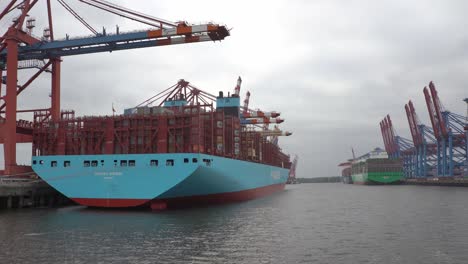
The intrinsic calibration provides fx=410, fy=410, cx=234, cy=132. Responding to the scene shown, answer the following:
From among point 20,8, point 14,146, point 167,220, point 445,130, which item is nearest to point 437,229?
point 167,220

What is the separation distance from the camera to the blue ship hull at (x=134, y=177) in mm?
35531

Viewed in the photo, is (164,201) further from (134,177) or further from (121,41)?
(121,41)

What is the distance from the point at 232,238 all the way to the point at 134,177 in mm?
16018

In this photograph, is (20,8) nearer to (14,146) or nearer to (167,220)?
(14,146)

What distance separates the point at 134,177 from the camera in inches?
1420

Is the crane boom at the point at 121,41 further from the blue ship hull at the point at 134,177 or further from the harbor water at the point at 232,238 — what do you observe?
the harbor water at the point at 232,238

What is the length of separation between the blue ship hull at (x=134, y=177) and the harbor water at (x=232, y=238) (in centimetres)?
306

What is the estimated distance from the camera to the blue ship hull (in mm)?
35531

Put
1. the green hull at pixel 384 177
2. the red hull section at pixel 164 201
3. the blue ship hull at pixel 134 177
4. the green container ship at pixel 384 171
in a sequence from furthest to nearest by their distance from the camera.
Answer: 1. the green container ship at pixel 384 171
2. the green hull at pixel 384 177
3. the red hull section at pixel 164 201
4. the blue ship hull at pixel 134 177

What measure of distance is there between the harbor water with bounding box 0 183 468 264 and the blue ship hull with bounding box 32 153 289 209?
3058mm

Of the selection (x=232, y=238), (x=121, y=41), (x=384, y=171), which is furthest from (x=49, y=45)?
(x=384, y=171)

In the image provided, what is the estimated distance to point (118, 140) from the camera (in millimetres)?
38375

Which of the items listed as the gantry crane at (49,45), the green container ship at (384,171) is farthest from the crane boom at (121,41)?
the green container ship at (384,171)

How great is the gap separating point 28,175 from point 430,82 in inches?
3623
